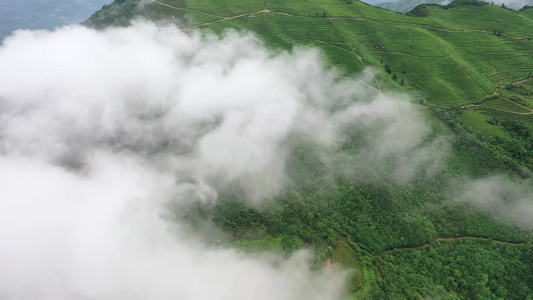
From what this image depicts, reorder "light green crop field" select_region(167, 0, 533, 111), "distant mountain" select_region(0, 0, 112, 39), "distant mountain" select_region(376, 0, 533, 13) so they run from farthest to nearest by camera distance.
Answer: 1. "distant mountain" select_region(0, 0, 112, 39)
2. "distant mountain" select_region(376, 0, 533, 13)
3. "light green crop field" select_region(167, 0, 533, 111)

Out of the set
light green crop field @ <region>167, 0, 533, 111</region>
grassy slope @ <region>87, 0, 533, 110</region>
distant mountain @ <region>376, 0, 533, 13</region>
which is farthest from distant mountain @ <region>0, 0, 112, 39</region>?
distant mountain @ <region>376, 0, 533, 13</region>

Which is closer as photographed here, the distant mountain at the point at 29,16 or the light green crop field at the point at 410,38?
the light green crop field at the point at 410,38

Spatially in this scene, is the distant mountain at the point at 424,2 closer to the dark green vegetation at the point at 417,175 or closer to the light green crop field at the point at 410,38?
the light green crop field at the point at 410,38

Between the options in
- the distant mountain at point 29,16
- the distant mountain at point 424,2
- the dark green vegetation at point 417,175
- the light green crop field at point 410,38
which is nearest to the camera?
the dark green vegetation at point 417,175

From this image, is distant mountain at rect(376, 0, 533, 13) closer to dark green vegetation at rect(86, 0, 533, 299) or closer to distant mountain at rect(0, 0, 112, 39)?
dark green vegetation at rect(86, 0, 533, 299)

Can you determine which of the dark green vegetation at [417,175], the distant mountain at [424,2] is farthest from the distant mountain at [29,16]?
the distant mountain at [424,2]

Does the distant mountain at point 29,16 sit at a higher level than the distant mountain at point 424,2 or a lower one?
lower

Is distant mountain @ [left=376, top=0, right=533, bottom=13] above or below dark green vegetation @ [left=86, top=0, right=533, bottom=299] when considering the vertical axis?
above

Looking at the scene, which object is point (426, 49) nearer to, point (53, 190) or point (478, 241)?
point (478, 241)

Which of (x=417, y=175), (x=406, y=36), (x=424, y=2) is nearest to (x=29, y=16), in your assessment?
(x=406, y=36)
